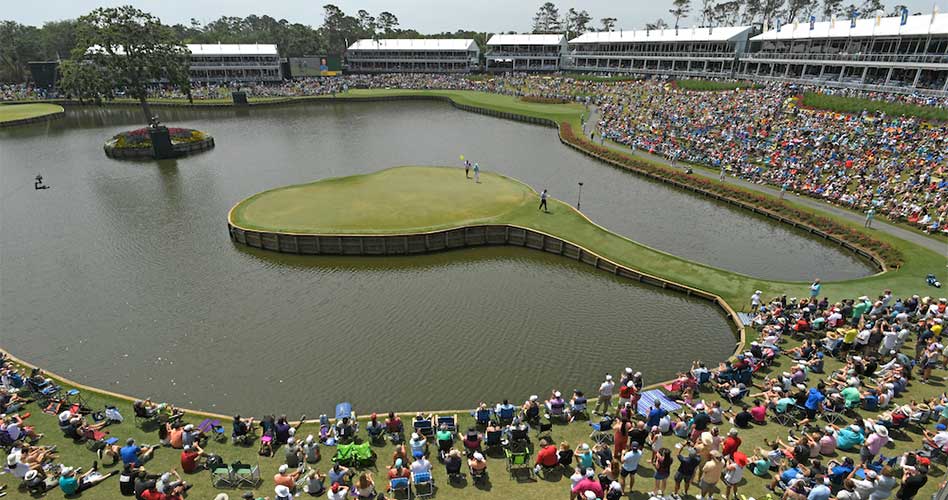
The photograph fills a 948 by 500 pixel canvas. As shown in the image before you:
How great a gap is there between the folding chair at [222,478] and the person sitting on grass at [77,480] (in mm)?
3305

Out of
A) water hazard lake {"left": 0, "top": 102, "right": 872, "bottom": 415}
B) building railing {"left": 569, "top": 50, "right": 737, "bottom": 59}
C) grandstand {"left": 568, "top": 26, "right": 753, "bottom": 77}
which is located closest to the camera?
water hazard lake {"left": 0, "top": 102, "right": 872, "bottom": 415}

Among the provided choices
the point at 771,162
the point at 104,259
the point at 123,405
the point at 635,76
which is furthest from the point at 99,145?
the point at 635,76

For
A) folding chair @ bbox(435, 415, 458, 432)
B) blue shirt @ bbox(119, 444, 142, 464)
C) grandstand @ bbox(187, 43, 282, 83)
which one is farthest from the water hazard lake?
grandstand @ bbox(187, 43, 282, 83)

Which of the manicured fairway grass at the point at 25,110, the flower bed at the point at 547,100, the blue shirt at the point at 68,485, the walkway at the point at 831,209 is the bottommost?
the blue shirt at the point at 68,485

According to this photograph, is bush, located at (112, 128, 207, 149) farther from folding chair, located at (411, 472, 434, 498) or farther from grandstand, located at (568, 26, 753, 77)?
grandstand, located at (568, 26, 753, 77)

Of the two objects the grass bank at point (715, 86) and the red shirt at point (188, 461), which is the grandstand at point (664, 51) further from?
the red shirt at point (188, 461)

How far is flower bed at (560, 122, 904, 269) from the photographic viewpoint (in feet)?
110

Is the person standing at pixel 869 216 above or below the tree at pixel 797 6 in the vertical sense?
below

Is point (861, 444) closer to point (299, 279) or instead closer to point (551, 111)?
point (299, 279)

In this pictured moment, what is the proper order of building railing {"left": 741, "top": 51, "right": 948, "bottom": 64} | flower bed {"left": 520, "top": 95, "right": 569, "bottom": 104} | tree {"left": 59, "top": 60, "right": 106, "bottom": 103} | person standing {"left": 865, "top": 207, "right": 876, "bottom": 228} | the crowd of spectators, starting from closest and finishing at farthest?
the crowd of spectators, person standing {"left": 865, "top": 207, "right": 876, "bottom": 228}, tree {"left": 59, "top": 60, "right": 106, "bottom": 103}, building railing {"left": 741, "top": 51, "right": 948, "bottom": 64}, flower bed {"left": 520, "top": 95, "right": 569, "bottom": 104}

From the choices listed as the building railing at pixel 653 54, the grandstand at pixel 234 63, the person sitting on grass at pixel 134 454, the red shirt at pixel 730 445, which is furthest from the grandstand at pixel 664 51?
the person sitting on grass at pixel 134 454

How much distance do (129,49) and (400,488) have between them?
8069 centimetres

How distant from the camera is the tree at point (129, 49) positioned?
214 ft

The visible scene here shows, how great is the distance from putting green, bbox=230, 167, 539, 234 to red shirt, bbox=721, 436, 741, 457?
82.1 ft
